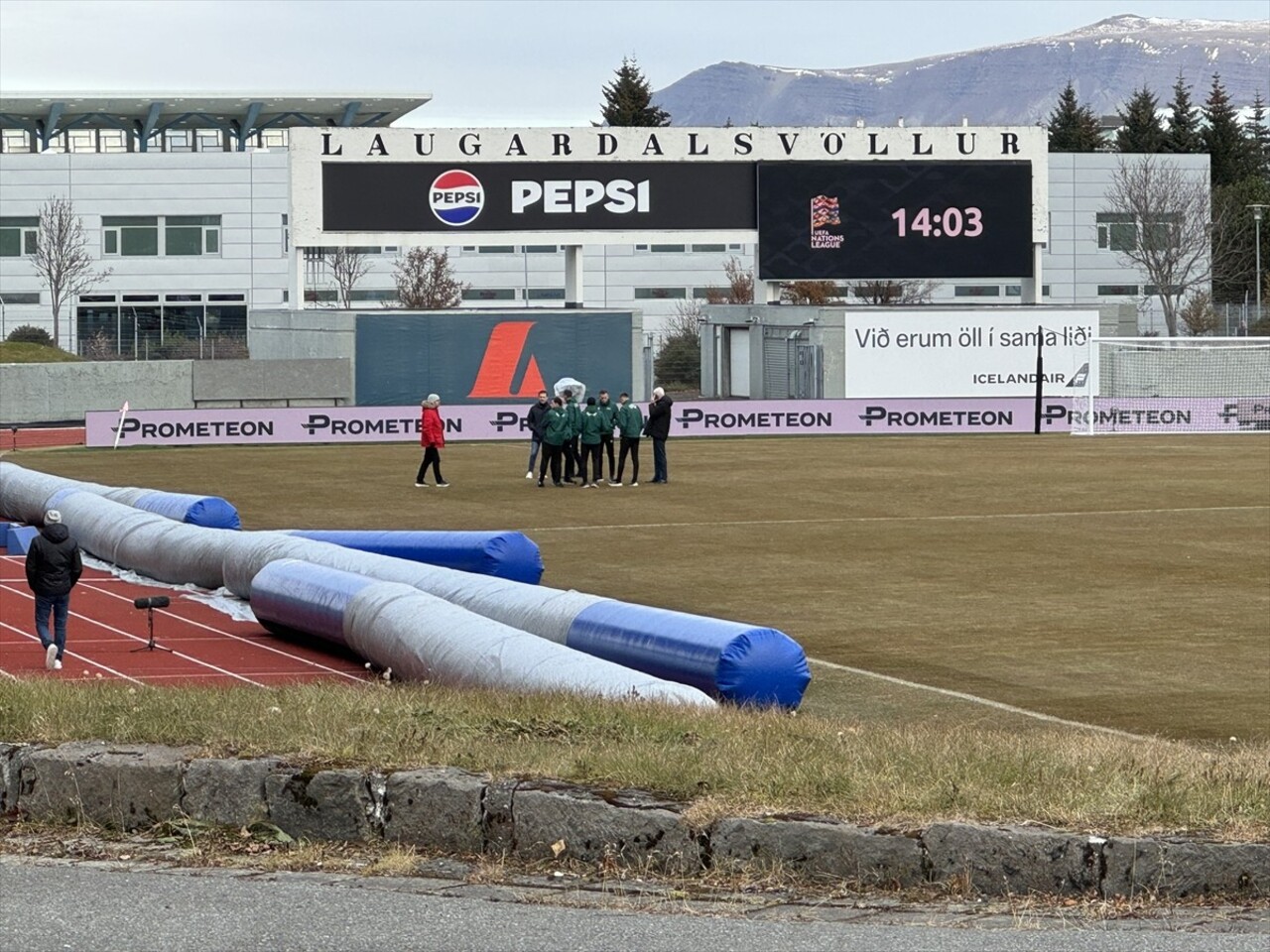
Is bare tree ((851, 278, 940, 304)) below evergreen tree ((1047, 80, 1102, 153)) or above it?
below

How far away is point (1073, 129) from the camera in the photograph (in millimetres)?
120812

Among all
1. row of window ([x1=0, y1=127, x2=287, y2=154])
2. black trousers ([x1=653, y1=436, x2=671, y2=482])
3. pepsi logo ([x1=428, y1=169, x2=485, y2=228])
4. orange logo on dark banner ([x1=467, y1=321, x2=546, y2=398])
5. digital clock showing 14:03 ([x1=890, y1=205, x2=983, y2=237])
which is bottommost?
black trousers ([x1=653, y1=436, x2=671, y2=482])

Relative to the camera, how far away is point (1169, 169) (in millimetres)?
98375

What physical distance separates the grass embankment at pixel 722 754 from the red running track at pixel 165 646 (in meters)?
4.97

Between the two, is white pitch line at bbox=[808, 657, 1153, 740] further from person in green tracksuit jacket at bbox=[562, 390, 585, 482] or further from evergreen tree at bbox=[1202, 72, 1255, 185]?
evergreen tree at bbox=[1202, 72, 1255, 185]

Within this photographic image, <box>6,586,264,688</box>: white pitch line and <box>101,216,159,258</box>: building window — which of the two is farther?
<box>101,216,159,258</box>: building window

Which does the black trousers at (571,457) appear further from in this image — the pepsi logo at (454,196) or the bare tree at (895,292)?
the bare tree at (895,292)

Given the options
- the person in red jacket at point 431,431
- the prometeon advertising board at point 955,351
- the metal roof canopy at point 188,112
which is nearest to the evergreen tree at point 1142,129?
the metal roof canopy at point 188,112

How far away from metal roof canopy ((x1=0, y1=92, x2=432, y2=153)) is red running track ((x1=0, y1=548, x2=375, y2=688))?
83.3 m

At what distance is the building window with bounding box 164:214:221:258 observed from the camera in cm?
9856

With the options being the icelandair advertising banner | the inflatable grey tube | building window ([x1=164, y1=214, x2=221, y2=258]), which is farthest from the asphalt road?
building window ([x1=164, y1=214, x2=221, y2=258])

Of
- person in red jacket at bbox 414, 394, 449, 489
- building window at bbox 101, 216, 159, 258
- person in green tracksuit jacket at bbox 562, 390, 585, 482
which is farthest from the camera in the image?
building window at bbox 101, 216, 159, 258

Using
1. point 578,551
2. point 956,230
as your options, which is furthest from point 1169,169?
point 578,551

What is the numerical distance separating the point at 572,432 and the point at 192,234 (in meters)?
66.3
